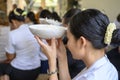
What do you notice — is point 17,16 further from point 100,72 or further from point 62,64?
point 100,72

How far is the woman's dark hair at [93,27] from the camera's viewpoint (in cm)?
108

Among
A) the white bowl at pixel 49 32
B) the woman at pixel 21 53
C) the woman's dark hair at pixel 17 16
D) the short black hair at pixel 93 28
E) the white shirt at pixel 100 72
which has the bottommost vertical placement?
the woman at pixel 21 53

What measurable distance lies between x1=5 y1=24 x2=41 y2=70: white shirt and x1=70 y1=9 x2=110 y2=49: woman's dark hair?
1.38 m

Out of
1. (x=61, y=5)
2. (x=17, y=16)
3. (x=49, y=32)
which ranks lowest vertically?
(x=61, y=5)

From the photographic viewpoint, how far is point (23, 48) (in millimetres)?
2467

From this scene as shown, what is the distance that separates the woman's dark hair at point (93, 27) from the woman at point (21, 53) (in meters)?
1.39

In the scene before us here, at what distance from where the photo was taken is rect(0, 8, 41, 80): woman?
243 centimetres

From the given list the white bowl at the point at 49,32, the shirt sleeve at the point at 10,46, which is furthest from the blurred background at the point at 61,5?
the white bowl at the point at 49,32

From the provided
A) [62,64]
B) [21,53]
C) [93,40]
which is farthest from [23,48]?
[93,40]

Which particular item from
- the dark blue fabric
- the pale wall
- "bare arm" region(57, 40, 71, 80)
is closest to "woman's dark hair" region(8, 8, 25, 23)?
the dark blue fabric

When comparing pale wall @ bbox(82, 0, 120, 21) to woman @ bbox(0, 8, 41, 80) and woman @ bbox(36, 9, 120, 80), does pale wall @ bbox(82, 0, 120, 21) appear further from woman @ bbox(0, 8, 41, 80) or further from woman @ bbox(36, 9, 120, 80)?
woman @ bbox(36, 9, 120, 80)

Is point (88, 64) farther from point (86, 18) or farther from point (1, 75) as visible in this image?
point (1, 75)

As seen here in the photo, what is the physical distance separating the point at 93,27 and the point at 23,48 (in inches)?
57.9

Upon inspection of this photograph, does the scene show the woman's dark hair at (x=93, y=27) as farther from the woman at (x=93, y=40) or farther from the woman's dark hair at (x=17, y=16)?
the woman's dark hair at (x=17, y=16)
